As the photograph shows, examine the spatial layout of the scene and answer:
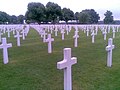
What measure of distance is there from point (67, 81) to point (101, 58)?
515 centimetres

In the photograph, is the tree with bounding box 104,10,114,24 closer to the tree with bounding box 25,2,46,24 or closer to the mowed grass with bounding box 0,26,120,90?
the tree with bounding box 25,2,46,24

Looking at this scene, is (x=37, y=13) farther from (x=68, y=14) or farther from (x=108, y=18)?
(x=108, y=18)

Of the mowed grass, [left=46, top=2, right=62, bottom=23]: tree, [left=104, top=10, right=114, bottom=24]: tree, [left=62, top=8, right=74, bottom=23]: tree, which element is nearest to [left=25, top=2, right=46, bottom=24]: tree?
[left=46, top=2, right=62, bottom=23]: tree

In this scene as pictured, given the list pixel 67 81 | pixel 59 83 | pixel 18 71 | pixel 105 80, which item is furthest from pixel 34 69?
pixel 67 81

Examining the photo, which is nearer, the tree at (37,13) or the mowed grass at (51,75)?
the mowed grass at (51,75)

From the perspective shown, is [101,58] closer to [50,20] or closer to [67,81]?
[67,81]

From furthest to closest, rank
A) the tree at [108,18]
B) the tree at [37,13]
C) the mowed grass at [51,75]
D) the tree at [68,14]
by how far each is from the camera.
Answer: the tree at [108,18]
the tree at [68,14]
the tree at [37,13]
the mowed grass at [51,75]

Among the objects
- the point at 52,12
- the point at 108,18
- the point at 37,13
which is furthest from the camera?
the point at 108,18

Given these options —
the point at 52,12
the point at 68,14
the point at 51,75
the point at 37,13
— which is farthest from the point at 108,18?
the point at 51,75

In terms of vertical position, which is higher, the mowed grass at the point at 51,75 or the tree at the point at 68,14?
the tree at the point at 68,14

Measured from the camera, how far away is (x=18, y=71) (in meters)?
7.79

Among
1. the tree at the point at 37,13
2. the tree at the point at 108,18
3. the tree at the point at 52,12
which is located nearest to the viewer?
the tree at the point at 37,13

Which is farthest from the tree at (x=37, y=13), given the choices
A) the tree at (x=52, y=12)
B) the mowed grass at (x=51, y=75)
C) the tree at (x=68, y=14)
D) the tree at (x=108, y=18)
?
the mowed grass at (x=51, y=75)

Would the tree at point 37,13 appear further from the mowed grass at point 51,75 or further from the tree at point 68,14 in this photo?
the mowed grass at point 51,75
